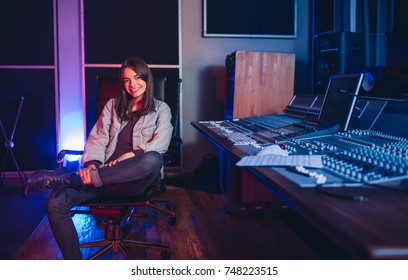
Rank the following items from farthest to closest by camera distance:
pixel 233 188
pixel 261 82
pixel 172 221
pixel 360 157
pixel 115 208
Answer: pixel 261 82, pixel 233 188, pixel 172 221, pixel 115 208, pixel 360 157

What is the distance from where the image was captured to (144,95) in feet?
8.48

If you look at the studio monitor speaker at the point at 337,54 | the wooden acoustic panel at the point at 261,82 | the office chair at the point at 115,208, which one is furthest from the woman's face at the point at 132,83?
the studio monitor speaker at the point at 337,54

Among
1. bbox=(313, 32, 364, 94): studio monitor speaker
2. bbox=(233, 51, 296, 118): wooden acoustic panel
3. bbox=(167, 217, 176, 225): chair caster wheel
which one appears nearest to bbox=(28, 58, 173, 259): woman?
bbox=(167, 217, 176, 225): chair caster wheel

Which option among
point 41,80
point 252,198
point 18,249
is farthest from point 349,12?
point 18,249

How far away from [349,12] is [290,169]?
2835mm

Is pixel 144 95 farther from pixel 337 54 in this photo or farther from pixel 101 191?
pixel 337 54

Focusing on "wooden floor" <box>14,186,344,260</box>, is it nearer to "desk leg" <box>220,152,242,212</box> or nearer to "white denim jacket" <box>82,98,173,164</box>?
"desk leg" <box>220,152,242,212</box>

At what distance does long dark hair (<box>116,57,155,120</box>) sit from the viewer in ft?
8.15

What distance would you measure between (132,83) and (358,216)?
185cm

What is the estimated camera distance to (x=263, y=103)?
3684 mm

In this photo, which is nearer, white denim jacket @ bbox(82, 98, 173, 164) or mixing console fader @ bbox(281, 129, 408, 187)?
mixing console fader @ bbox(281, 129, 408, 187)

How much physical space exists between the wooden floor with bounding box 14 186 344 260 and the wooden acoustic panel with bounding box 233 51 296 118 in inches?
36.7

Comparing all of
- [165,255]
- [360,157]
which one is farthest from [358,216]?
[165,255]

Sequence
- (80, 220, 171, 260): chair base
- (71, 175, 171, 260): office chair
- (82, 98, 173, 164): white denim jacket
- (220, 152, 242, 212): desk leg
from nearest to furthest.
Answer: (71, 175, 171, 260): office chair
(80, 220, 171, 260): chair base
(82, 98, 173, 164): white denim jacket
(220, 152, 242, 212): desk leg
